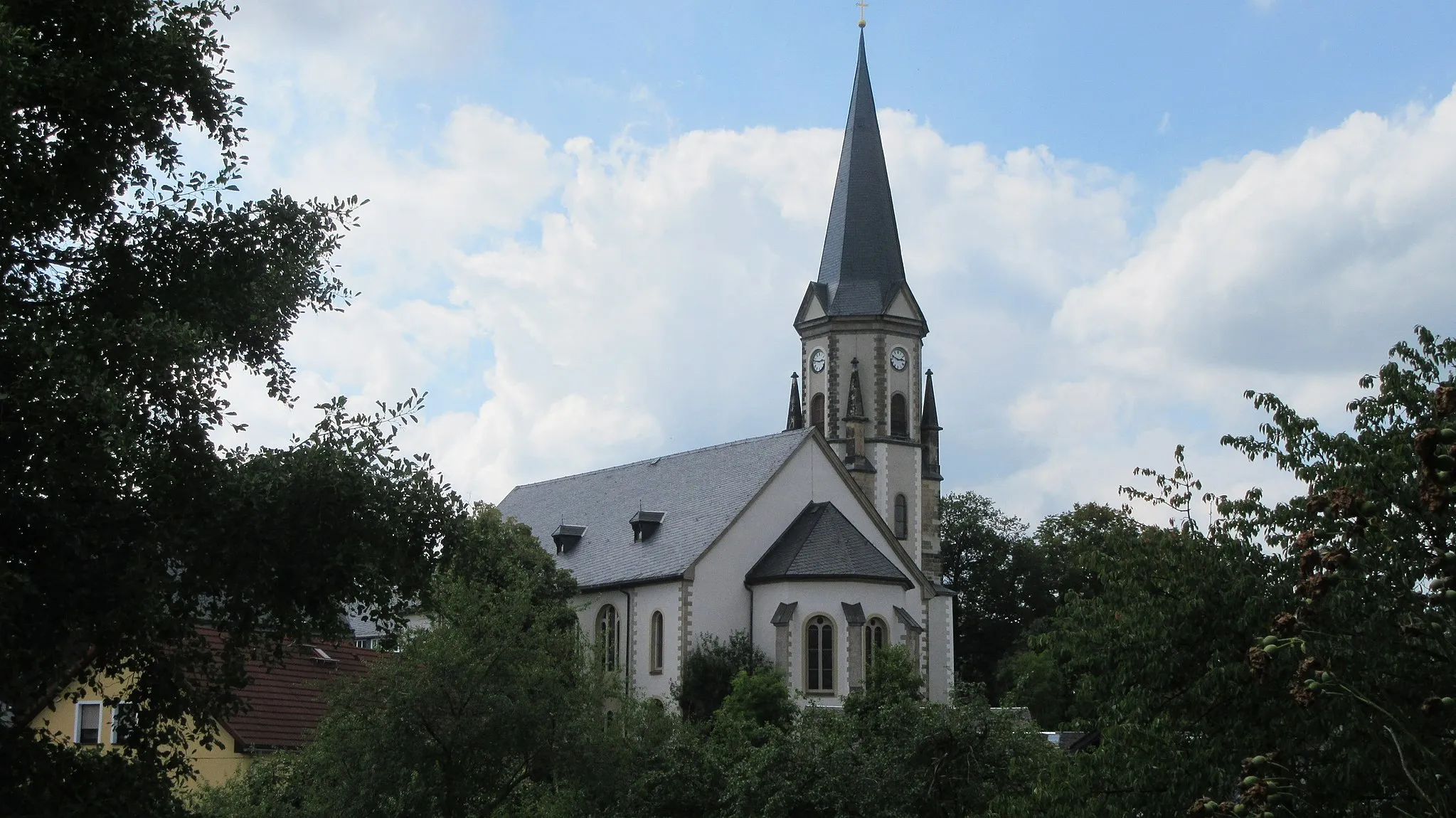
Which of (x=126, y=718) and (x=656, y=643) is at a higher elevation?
(x=656, y=643)

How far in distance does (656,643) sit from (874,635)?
6845mm

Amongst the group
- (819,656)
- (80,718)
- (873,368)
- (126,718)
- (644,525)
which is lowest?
(80,718)

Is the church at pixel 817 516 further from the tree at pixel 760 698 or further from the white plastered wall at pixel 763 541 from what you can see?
the tree at pixel 760 698

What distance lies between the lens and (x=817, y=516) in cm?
4800

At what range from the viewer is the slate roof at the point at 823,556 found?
45688mm

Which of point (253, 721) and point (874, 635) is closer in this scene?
point (253, 721)

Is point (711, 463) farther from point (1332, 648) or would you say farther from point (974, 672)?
point (1332, 648)

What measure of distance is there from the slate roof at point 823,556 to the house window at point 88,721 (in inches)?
815

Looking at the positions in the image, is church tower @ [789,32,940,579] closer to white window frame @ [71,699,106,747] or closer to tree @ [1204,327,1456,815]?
white window frame @ [71,699,106,747]

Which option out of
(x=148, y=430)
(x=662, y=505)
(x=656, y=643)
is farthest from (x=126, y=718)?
(x=662, y=505)

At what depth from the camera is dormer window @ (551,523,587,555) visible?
177ft

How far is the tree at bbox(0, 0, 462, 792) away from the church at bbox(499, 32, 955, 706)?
969 inches

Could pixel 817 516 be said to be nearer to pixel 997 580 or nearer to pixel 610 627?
pixel 610 627

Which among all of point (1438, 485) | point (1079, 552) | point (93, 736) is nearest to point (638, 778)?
point (1079, 552)
